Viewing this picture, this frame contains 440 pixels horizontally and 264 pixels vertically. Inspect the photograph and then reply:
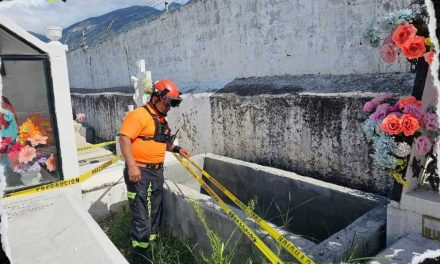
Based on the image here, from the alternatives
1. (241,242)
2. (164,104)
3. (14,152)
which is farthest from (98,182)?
(241,242)

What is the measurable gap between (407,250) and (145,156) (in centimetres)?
264

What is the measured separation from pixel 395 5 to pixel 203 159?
3755mm

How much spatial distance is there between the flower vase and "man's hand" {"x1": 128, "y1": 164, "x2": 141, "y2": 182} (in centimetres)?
165

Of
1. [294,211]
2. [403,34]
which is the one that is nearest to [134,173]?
[294,211]

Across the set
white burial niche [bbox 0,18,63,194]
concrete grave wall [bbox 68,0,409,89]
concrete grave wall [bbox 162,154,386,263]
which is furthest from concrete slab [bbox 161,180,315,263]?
concrete grave wall [bbox 68,0,409,89]

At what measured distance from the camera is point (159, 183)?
4.05 m

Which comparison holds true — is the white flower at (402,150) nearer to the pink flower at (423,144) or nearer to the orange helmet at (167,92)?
the pink flower at (423,144)

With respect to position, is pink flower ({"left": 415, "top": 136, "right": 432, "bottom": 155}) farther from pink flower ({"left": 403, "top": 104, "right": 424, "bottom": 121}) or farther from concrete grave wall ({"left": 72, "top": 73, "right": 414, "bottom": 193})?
concrete grave wall ({"left": 72, "top": 73, "right": 414, "bottom": 193})

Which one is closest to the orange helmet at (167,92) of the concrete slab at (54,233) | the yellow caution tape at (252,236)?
the yellow caution tape at (252,236)

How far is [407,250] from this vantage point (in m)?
2.46

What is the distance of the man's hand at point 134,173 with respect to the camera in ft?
11.9

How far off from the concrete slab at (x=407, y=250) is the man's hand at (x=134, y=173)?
2346 millimetres

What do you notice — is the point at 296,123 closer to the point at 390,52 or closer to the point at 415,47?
the point at 390,52

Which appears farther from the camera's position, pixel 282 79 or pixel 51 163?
pixel 282 79
